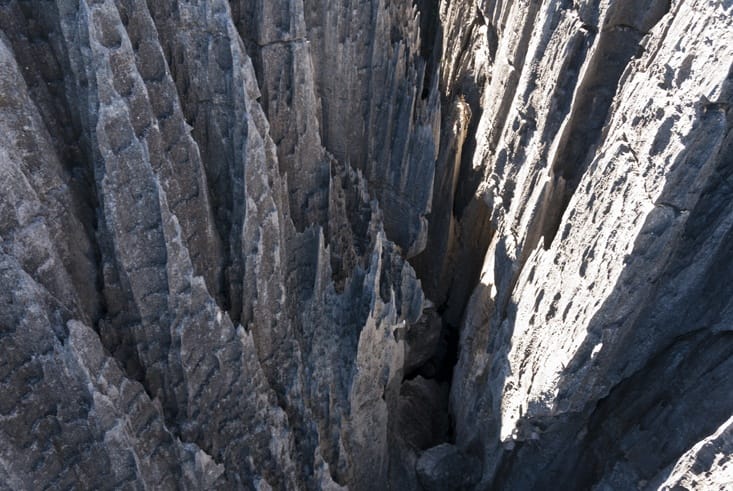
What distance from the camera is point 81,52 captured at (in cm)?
439

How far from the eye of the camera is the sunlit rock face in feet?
14.4

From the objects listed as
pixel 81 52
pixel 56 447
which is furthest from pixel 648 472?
pixel 81 52

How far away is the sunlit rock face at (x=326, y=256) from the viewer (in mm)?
4398

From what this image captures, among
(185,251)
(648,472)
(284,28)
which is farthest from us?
(284,28)

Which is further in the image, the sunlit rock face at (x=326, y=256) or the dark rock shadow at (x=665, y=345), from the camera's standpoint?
the dark rock shadow at (x=665, y=345)

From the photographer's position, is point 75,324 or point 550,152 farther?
point 550,152

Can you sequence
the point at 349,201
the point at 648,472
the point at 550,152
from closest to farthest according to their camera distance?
the point at 648,472 → the point at 550,152 → the point at 349,201

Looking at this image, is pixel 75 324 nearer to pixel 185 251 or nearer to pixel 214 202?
pixel 185 251

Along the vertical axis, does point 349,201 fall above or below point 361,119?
below

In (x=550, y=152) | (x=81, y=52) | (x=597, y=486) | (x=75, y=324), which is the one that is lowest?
(x=597, y=486)

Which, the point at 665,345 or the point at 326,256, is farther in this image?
the point at 326,256

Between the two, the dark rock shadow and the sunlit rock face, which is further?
the dark rock shadow

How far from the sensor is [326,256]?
7137mm

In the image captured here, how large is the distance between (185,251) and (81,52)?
1.89m
